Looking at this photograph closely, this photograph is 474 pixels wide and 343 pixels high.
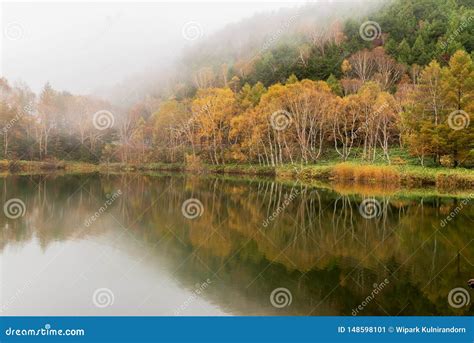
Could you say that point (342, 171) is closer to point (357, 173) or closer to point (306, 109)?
point (357, 173)

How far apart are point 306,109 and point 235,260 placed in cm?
3493

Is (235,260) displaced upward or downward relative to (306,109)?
downward

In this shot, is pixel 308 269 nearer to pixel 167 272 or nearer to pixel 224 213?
pixel 167 272

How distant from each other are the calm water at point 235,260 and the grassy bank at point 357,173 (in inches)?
465

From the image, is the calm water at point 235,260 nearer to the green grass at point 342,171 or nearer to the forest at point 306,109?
the green grass at point 342,171

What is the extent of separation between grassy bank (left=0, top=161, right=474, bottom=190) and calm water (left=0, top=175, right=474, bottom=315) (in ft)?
38.7

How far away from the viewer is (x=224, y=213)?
76.9ft

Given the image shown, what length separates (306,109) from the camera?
47406 millimetres

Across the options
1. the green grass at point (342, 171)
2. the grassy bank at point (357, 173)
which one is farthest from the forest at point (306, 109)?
the grassy bank at point (357, 173)

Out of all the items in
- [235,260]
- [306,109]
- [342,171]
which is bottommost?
[342,171]

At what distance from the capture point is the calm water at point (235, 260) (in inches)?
436

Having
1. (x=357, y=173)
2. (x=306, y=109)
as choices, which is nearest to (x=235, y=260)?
(x=357, y=173)

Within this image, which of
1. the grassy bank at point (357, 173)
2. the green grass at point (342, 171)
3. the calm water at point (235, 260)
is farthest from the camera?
the green grass at point (342, 171)

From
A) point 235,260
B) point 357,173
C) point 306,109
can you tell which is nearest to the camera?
point 235,260
